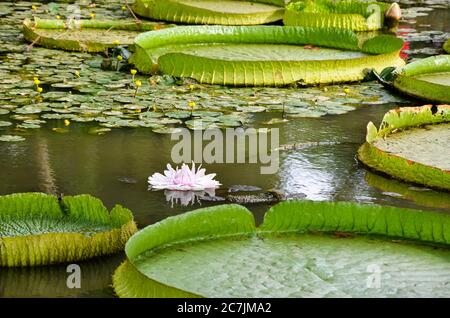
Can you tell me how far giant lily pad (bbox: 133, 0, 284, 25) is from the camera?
27.1 ft

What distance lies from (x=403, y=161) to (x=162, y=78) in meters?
2.15

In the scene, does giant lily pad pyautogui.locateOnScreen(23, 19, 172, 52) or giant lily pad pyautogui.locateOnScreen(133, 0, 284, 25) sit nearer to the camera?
giant lily pad pyautogui.locateOnScreen(23, 19, 172, 52)

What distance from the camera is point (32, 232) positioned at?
11.4 ft

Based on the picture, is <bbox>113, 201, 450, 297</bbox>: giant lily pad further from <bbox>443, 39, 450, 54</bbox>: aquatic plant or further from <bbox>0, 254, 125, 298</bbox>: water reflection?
<bbox>443, 39, 450, 54</bbox>: aquatic plant

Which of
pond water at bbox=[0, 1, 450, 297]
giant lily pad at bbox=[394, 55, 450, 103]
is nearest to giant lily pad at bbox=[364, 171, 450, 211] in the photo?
pond water at bbox=[0, 1, 450, 297]

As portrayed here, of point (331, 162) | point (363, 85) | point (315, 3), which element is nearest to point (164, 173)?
point (331, 162)

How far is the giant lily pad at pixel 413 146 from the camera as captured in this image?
4.23 meters

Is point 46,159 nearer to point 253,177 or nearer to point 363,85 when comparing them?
point 253,177

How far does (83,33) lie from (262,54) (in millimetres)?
1420

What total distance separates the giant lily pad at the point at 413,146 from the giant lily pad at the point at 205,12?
3.41m

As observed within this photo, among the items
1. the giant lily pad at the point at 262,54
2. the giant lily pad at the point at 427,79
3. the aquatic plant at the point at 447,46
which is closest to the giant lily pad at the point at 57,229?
the giant lily pad at the point at 262,54

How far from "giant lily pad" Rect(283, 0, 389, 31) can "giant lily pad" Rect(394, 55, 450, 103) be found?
1.84 metres

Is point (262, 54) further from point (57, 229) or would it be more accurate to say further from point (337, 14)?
point (57, 229)

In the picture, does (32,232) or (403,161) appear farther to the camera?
(403,161)
